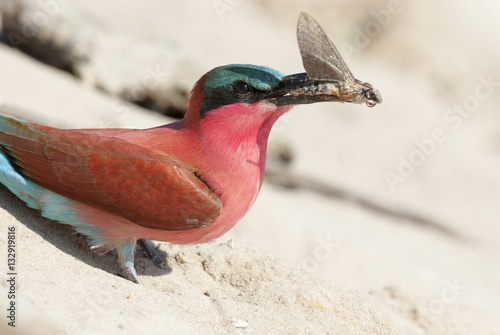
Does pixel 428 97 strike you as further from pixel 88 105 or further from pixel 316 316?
pixel 316 316

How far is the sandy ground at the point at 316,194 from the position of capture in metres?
3.23

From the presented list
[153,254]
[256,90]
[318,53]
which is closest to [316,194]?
[153,254]

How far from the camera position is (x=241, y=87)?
344 centimetres

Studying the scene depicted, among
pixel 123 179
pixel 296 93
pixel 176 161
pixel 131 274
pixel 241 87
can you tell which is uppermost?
pixel 296 93

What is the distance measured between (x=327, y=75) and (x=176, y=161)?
99 centimetres

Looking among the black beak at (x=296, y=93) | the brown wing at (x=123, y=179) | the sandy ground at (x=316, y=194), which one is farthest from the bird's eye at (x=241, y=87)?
the sandy ground at (x=316, y=194)

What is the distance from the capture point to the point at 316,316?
3484 millimetres

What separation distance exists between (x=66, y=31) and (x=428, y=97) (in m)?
9.55

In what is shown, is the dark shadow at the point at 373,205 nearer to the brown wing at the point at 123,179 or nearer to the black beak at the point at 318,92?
the black beak at the point at 318,92

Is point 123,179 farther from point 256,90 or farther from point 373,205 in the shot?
point 373,205

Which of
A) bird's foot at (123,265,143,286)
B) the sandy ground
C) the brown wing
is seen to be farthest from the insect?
bird's foot at (123,265,143,286)

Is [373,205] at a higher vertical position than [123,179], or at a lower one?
higher

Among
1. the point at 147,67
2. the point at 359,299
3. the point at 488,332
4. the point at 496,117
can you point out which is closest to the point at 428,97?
the point at 496,117

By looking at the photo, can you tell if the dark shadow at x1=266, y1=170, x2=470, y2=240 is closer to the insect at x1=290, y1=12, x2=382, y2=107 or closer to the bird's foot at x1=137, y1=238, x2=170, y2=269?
the bird's foot at x1=137, y1=238, x2=170, y2=269
